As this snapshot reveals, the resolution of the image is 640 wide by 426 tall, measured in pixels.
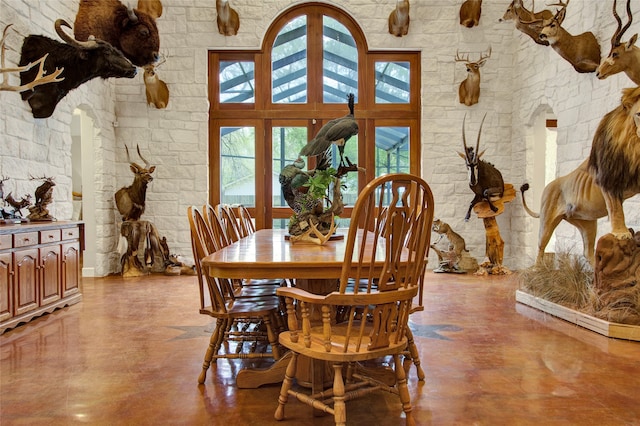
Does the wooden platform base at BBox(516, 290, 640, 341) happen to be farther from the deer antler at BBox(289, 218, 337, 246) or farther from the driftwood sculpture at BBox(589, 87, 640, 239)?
the deer antler at BBox(289, 218, 337, 246)

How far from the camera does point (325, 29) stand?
6949 millimetres

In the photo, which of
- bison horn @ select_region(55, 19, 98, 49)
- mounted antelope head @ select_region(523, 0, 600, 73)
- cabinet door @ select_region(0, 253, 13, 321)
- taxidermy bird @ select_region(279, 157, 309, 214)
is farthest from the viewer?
mounted antelope head @ select_region(523, 0, 600, 73)

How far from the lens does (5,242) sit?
11.8ft

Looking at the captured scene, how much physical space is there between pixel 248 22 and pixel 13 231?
428 cm

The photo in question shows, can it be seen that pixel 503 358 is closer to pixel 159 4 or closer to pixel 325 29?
pixel 325 29

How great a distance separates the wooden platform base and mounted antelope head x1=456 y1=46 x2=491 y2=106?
313 centimetres

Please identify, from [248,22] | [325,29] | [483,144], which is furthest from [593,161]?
[248,22]

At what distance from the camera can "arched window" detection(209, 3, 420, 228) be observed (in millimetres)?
6887

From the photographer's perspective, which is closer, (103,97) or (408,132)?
(103,97)

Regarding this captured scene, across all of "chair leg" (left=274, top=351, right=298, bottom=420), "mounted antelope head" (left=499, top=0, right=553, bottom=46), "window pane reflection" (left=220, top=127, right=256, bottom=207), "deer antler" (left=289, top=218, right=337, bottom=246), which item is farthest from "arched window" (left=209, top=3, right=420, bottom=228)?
"chair leg" (left=274, top=351, right=298, bottom=420)

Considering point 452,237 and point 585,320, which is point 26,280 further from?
point 452,237

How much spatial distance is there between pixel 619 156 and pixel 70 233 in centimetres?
453

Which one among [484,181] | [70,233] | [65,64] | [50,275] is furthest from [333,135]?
[484,181]

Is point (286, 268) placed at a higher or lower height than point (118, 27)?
lower
